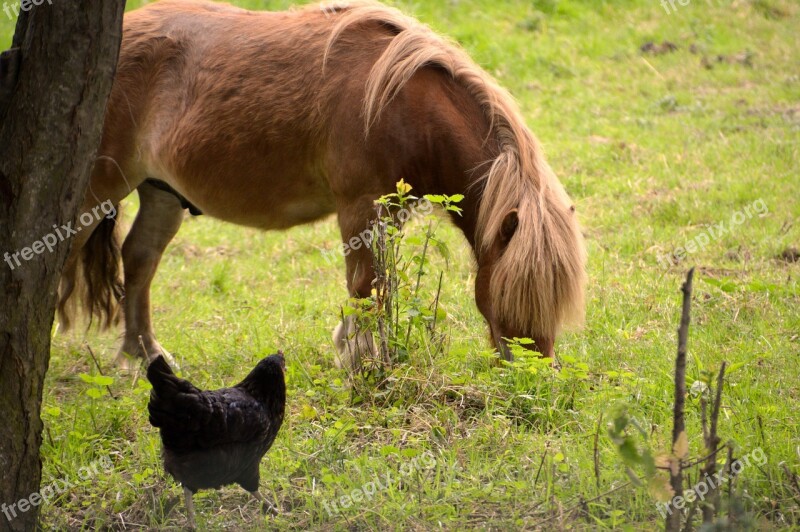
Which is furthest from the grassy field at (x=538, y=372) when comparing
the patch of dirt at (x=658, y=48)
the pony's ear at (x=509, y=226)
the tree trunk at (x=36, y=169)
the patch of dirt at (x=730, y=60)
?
the patch of dirt at (x=658, y=48)

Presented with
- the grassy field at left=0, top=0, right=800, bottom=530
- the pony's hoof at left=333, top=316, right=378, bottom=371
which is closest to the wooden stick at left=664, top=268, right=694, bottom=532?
the grassy field at left=0, top=0, right=800, bottom=530

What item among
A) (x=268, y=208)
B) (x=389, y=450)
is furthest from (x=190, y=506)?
(x=268, y=208)

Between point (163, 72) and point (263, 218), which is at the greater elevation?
point (163, 72)

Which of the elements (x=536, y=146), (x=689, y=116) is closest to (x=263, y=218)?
(x=536, y=146)

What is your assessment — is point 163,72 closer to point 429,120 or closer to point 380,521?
point 429,120

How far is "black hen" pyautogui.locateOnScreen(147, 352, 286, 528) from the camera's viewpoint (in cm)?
312

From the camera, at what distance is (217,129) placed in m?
4.89

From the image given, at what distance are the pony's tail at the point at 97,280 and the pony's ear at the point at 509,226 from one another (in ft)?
8.77

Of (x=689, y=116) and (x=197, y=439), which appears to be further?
(x=689, y=116)

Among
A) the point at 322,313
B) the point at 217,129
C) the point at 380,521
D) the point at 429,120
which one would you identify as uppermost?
the point at 429,120

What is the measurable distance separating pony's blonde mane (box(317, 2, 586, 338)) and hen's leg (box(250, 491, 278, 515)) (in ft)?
4.73

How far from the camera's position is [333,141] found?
4555mm

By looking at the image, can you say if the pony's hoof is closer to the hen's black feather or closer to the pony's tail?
the hen's black feather

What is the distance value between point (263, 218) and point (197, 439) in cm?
212
